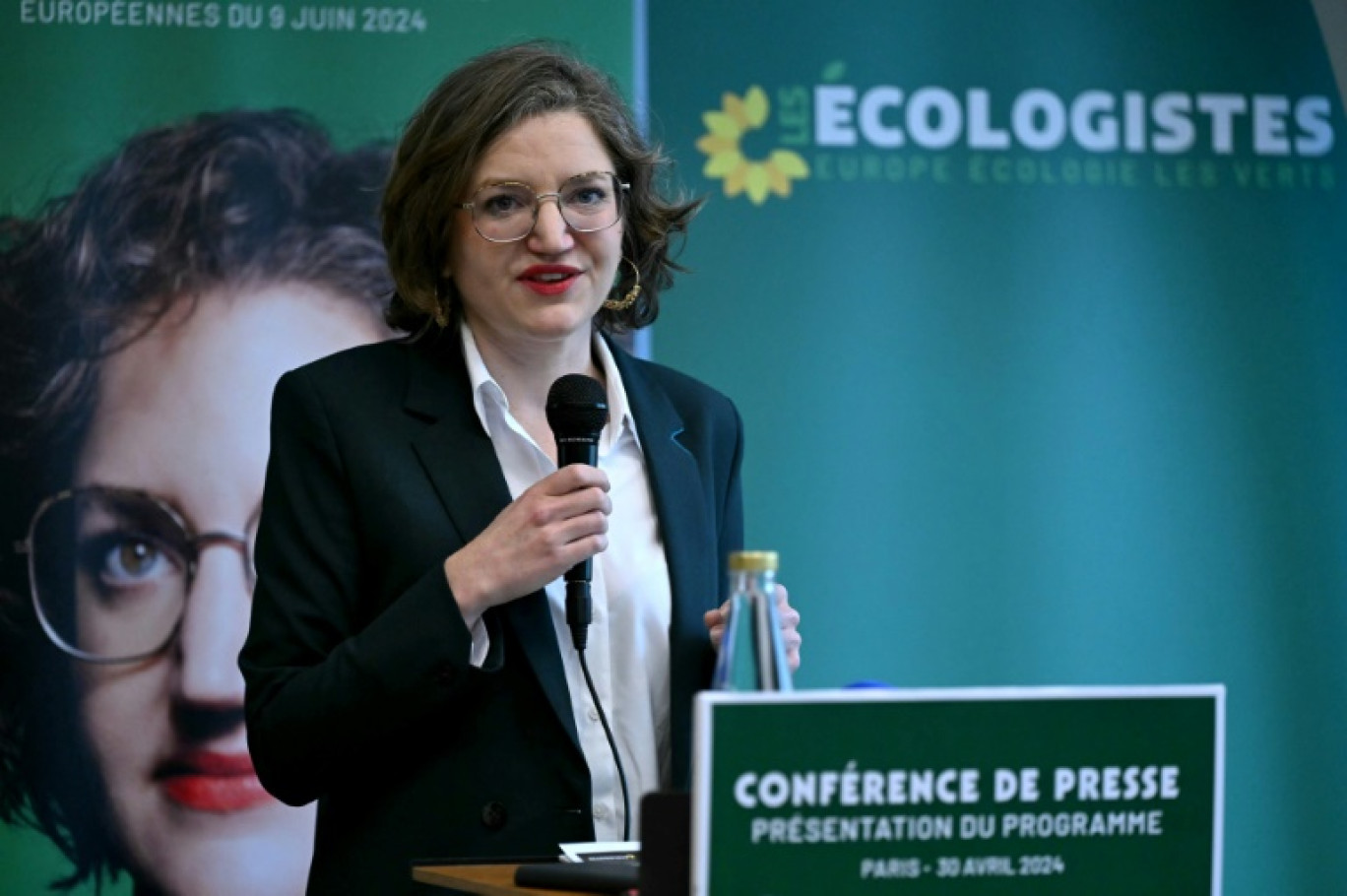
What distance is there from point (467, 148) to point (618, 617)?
2.15ft

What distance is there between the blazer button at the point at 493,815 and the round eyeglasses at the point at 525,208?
732 millimetres

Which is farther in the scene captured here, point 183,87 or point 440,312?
point 183,87

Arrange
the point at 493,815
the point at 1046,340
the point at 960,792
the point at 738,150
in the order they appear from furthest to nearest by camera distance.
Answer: the point at 1046,340 → the point at 738,150 → the point at 493,815 → the point at 960,792

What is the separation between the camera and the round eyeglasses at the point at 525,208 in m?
2.48

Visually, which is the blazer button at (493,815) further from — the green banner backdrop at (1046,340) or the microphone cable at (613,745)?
the green banner backdrop at (1046,340)

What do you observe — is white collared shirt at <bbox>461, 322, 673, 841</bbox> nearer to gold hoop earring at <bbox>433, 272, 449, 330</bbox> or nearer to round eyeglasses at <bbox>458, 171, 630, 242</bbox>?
gold hoop earring at <bbox>433, 272, 449, 330</bbox>

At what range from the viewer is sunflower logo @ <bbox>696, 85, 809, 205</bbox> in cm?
493

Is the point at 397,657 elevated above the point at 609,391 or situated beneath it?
situated beneath

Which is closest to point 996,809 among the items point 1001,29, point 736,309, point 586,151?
point 586,151

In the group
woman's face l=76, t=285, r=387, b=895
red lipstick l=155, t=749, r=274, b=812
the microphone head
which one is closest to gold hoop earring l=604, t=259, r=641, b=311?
the microphone head

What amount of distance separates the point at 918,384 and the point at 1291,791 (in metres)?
1.52

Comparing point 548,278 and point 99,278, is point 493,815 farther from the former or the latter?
point 99,278

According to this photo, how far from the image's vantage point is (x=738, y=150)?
495cm

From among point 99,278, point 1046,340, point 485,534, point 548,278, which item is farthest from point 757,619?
point 1046,340
